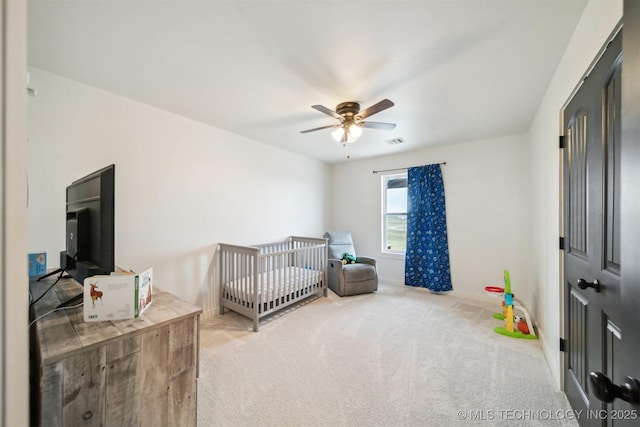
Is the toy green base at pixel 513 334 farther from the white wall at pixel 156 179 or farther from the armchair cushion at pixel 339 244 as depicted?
the white wall at pixel 156 179

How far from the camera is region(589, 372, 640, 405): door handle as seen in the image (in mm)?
544

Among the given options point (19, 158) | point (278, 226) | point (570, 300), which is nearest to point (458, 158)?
point (570, 300)

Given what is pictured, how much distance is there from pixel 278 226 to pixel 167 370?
9.72 feet

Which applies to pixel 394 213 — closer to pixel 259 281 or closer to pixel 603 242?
pixel 259 281

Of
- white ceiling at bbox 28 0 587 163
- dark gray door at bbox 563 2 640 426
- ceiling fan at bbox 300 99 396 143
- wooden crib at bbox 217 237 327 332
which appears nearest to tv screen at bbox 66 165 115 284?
white ceiling at bbox 28 0 587 163

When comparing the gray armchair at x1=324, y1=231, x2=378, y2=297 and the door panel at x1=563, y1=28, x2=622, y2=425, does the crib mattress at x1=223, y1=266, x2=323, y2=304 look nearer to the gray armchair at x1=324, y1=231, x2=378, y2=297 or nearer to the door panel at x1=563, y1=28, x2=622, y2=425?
the gray armchair at x1=324, y1=231, x2=378, y2=297

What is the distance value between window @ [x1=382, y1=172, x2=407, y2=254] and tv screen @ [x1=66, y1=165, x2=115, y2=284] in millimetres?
4091

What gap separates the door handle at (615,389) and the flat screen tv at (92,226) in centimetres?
164

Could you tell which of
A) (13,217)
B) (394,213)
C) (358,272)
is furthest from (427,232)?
(13,217)

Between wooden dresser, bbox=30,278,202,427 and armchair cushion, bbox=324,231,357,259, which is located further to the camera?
armchair cushion, bbox=324,231,357,259

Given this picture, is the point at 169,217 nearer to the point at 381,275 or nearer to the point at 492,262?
the point at 381,275

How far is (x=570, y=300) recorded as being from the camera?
1.59 m

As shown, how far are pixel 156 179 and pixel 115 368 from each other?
207cm

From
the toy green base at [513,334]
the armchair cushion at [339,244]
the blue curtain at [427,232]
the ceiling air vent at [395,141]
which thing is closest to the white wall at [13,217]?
the toy green base at [513,334]
